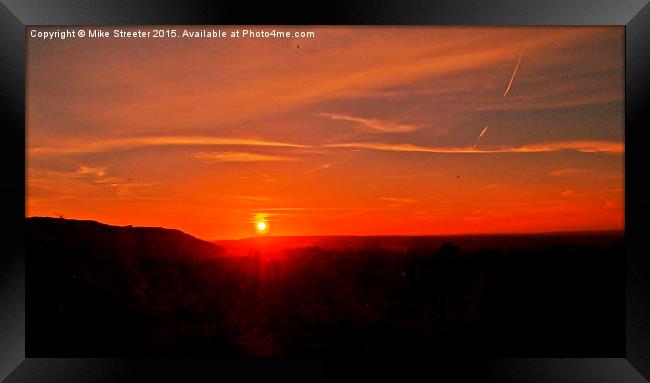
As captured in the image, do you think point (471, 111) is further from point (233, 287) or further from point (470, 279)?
point (233, 287)

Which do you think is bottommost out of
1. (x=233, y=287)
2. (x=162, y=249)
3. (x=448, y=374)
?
(x=448, y=374)

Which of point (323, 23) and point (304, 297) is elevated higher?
point (323, 23)

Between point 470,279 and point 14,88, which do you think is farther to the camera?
point 470,279

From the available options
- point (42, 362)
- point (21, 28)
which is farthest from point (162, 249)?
point (21, 28)
